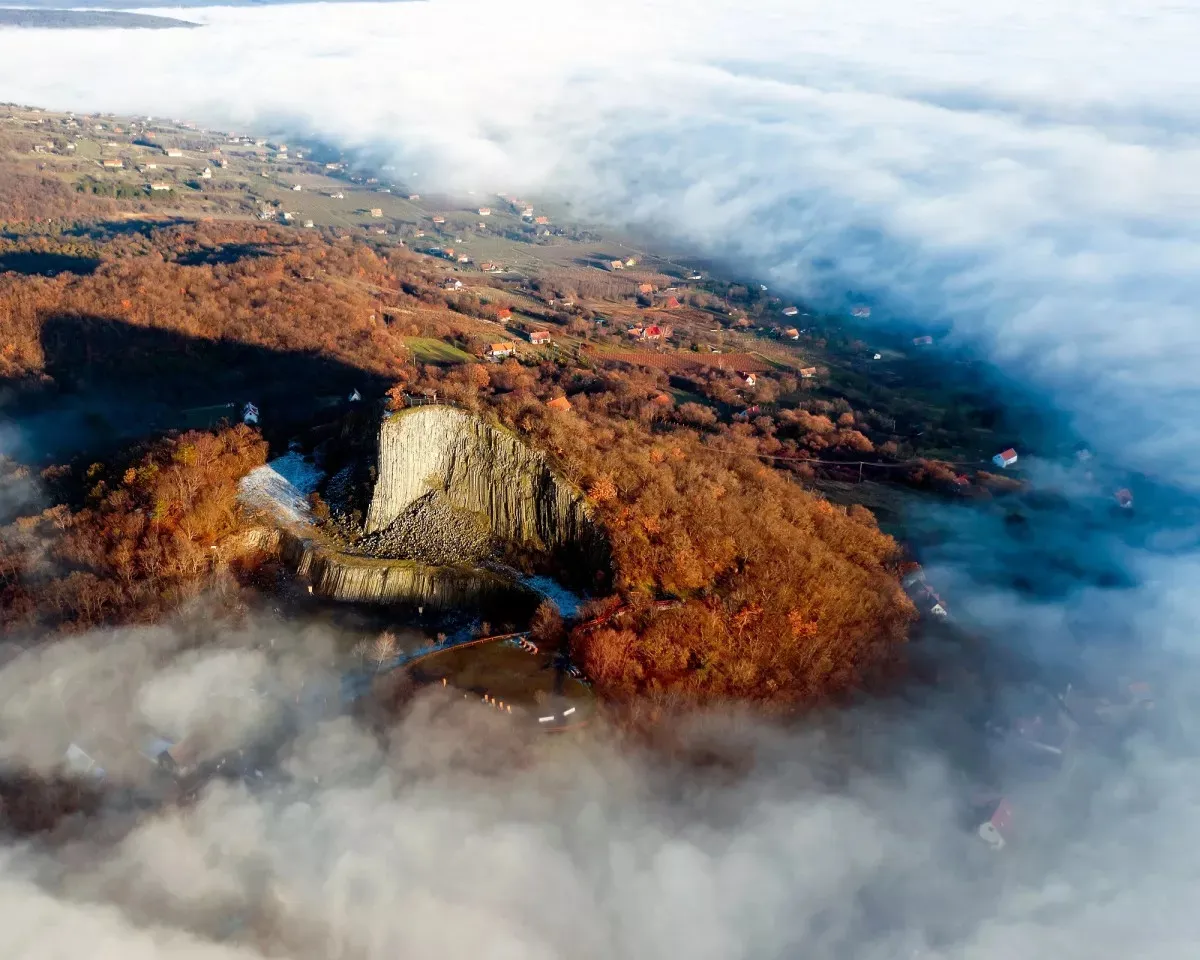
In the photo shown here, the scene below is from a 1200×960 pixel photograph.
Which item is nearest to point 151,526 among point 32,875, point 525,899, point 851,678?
point 32,875

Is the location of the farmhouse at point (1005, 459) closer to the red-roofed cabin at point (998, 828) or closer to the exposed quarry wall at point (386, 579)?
the red-roofed cabin at point (998, 828)

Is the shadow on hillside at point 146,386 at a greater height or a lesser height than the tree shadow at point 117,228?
lesser

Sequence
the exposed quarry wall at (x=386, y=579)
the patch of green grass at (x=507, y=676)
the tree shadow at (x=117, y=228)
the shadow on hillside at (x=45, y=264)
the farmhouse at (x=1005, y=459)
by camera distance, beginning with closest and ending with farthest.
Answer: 1. the patch of green grass at (x=507, y=676)
2. the exposed quarry wall at (x=386, y=579)
3. the farmhouse at (x=1005, y=459)
4. the shadow on hillside at (x=45, y=264)
5. the tree shadow at (x=117, y=228)

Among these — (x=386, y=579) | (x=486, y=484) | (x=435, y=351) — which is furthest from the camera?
(x=435, y=351)

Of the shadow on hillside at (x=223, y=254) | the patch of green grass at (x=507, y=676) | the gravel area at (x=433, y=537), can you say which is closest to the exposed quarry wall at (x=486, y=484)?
the gravel area at (x=433, y=537)

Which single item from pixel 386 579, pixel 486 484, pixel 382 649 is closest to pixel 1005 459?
pixel 486 484

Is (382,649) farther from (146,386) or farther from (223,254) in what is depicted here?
(223,254)
